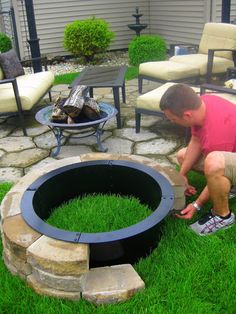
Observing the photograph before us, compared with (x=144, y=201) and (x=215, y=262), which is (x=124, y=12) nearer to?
(x=144, y=201)

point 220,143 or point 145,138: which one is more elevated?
point 220,143

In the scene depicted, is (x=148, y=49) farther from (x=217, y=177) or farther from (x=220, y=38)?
(x=217, y=177)

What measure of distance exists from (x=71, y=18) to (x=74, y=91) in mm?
6547

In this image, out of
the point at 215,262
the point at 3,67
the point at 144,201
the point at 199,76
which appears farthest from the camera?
the point at 199,76

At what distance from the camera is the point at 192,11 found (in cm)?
916

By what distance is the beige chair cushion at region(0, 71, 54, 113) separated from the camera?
457 cm

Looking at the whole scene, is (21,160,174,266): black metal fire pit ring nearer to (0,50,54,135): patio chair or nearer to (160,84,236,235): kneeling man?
(160,84,236,235): kneeling man

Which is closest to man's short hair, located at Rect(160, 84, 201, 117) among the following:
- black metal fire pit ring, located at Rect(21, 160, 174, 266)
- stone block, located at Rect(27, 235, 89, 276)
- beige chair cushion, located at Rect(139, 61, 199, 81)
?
black metal fire pit ring, located at Rect(21, 160, 174, 266)

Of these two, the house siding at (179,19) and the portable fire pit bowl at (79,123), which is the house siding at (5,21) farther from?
the portable fire pit bowl at (79,123)

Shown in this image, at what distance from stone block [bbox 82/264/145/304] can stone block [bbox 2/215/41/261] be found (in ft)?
1.25

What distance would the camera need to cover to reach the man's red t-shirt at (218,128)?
2441mm

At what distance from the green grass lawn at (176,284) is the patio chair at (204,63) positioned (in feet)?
10.9

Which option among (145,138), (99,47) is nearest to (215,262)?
(145,138)

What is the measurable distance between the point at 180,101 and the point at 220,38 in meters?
4.19
